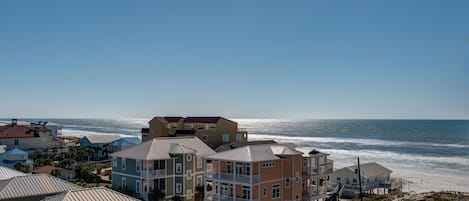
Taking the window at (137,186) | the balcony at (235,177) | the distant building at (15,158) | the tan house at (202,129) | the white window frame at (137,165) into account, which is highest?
the tan house at (202,129)

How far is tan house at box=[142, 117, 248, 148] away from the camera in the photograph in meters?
55.4

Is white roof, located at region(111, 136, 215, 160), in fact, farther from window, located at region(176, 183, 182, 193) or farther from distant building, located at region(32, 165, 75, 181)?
distant building, located at region(32, 165, 75, 181)

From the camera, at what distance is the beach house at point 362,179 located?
47719 mm

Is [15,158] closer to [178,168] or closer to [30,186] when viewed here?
[178,168]

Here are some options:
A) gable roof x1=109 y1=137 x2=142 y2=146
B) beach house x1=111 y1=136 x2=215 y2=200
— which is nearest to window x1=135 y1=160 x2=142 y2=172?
beach house x1=111 y1=136 x2=215 y2=200

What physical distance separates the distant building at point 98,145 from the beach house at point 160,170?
100.0ft

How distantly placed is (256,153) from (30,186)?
1558 cm

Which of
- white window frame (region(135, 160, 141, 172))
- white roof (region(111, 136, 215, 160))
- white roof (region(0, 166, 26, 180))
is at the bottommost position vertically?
white window frame (region(135, 160, 141, 172))

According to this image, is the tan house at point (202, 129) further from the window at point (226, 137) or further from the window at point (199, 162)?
the window at point (199, 162)

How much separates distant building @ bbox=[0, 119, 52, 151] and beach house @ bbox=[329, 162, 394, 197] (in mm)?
44884

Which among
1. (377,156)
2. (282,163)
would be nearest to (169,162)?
(282,163)

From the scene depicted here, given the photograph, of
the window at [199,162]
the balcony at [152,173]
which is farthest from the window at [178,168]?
the window at [199,162]

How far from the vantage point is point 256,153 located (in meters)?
33.0

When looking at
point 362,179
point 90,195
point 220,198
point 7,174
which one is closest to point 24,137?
point 7,174
